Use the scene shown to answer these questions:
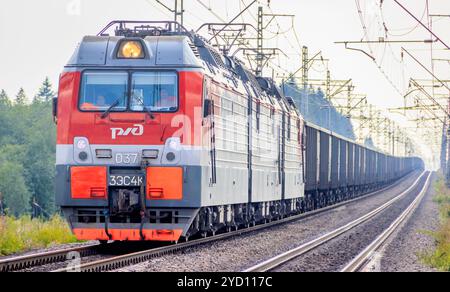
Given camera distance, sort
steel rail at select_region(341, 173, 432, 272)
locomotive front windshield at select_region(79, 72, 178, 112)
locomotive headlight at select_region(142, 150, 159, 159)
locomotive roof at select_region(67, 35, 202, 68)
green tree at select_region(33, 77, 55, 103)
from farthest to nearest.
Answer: green tree at select_region(33, 77, 55, 103), locomotive roof at select_region(67, 35, 202, 68), locomotive front windshield at select_region(79, 72, 178, 112), locomotive headlight at select_region(142, 150, 159, 159), steel rail at select_region(341, 173, 432, 272)

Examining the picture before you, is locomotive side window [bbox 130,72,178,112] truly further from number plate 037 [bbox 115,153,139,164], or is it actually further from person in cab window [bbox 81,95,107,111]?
number plate 037 [bbox 115,153,139,164]

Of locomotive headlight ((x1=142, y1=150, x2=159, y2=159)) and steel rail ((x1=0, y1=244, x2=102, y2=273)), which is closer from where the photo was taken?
steel rail ((x1=0, y1=244, x2=102, y2=273))

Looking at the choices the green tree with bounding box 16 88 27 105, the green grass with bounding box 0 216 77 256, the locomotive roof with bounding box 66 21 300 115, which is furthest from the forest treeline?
the locomotive roof with bounding box 66 21 300 115

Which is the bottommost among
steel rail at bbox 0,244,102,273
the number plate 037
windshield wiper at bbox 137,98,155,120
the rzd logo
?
steel rail at bbox 0,244,102,273

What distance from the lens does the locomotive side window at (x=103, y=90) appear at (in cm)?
1505

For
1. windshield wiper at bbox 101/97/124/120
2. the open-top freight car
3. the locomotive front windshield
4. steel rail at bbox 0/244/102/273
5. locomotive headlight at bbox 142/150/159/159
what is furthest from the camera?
the open-top freight car

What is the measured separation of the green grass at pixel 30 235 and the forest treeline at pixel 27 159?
4844 cm

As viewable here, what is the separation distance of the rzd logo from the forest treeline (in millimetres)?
53060

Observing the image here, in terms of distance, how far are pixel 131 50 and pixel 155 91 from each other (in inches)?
33.2

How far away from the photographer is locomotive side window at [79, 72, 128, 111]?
15047 mm

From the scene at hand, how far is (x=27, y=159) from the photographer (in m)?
95.4

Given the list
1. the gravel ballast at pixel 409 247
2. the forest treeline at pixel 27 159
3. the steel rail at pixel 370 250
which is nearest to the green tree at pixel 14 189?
the forest treeline at pixel 27 159

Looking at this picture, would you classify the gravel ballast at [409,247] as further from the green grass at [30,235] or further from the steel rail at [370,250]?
the green grass at [30,235]

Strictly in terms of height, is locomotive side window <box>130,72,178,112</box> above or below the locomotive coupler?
above
